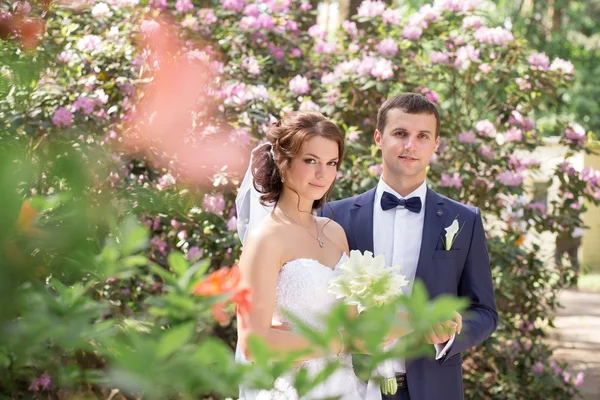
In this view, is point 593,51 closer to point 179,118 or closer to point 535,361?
point 535,361

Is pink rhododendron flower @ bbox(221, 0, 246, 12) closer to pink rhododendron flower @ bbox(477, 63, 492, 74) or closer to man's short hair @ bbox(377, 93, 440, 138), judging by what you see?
pink rhododendron flower @ bbox(477, 63, 492, 74)

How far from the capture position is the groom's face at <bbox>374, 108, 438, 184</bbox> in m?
3.29

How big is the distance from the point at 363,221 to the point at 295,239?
43 cm

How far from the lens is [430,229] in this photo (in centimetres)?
339

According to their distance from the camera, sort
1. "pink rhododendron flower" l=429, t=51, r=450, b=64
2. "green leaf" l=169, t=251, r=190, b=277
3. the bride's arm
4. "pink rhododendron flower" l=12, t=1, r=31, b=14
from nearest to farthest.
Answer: "green leaf" l=169, t=251, r=190, b=277 → "pink rhododendron flower" l=12, t=1, r=31, b=14 → the bride's arm → "pink rhododendron flower" l=429, t=51, r=450, b=64

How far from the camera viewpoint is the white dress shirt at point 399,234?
3361 millimetres

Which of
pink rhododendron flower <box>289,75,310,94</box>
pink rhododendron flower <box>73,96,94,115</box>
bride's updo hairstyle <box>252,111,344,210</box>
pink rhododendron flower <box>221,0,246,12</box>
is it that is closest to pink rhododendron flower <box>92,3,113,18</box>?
pink rhododendron flower <box>221,0,246,12</box>

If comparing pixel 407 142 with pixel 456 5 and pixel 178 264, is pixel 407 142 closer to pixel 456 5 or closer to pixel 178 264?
pixel 178 264

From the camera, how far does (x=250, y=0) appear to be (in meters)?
6.22

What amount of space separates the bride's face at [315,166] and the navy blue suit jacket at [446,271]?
0.36m

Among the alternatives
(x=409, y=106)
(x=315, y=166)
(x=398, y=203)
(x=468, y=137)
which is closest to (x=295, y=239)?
(x=315, y=166)

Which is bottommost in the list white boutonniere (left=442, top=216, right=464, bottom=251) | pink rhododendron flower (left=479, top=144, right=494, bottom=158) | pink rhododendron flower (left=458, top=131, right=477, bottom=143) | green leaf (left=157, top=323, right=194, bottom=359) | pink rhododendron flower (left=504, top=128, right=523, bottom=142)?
pink rhododendron flower (left=479, top=144, right=494, bottom=158)

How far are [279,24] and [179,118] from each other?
76.8 inches

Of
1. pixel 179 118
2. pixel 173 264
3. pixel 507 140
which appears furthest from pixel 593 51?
pixel 173 264
